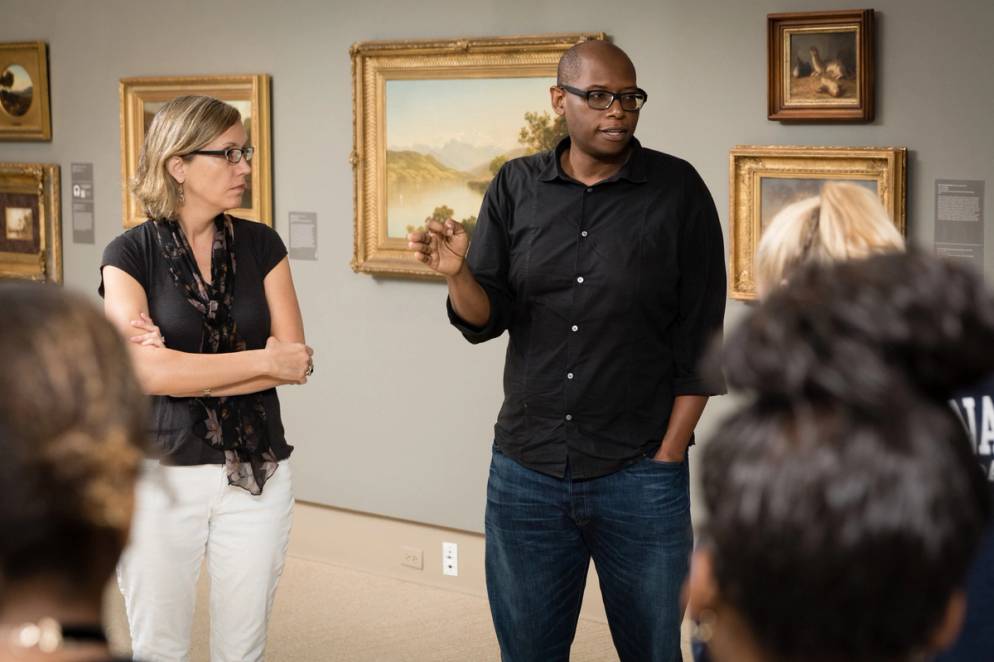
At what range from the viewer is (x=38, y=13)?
7.11 meters

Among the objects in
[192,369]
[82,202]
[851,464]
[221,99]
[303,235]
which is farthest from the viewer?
[82,202]

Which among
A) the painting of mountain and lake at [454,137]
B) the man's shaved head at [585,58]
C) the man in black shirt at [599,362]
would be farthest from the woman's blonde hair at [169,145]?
the painting of mountain and lake at [454,137]

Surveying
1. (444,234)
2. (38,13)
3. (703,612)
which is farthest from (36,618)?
(38,13)

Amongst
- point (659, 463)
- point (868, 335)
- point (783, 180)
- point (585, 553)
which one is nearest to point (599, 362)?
point (659, 463)

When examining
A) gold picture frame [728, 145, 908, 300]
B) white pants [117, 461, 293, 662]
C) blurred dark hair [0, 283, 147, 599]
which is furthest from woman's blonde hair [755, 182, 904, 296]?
gold picture frame [728, 145, 908, 300]

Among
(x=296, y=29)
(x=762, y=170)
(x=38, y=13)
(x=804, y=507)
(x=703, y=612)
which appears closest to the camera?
(x=804, y=507)

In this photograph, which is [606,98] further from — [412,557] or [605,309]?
[412,557]

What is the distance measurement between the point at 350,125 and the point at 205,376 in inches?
115

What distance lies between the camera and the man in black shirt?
3363 mm

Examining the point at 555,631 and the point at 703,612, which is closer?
the point at 703,612

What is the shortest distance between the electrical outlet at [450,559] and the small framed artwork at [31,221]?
2756 millimetres

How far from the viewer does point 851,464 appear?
109cm

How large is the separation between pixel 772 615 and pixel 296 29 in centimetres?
548

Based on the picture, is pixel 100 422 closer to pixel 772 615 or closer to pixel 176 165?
pixel 772 615
